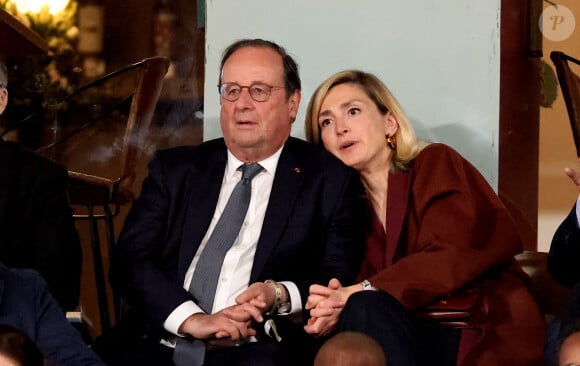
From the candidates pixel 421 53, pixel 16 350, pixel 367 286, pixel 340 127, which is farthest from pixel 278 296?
pixel 421 53

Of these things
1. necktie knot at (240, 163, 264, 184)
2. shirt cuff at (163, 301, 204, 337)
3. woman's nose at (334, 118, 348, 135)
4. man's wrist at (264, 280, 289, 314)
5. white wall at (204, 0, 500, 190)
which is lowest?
shirt cuff at (163, 301, 204, 337)

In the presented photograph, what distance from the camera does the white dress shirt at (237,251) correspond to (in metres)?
2.19

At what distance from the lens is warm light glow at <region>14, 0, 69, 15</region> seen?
3.16 meters

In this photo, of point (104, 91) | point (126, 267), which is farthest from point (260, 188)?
point (104, 91)

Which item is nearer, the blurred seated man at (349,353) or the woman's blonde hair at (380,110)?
the blurred seated man at (349,353)

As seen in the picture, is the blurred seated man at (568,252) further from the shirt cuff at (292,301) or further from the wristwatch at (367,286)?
the shirt cuff at (292,301)

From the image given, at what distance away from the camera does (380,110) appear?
2.50m

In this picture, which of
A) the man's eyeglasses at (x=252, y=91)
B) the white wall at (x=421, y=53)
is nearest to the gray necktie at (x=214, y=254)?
the man's eyeglasses at (x=252, y=91)

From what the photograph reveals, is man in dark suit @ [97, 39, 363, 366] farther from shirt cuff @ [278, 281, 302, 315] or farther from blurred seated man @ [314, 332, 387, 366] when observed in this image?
blurred seated man @ [314, 332, 387, 366]

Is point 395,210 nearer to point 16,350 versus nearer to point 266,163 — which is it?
point 266,163

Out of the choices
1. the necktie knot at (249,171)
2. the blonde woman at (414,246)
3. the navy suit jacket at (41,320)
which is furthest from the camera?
the necktie knot at (249,171)

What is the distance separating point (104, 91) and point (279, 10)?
598mm

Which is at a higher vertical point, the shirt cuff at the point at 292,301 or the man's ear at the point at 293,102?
the man's ear at the point at 293,102

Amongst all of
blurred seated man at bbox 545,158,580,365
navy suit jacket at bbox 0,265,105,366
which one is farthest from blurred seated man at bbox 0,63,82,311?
blurred seated man at bbox 545,158,580,365
